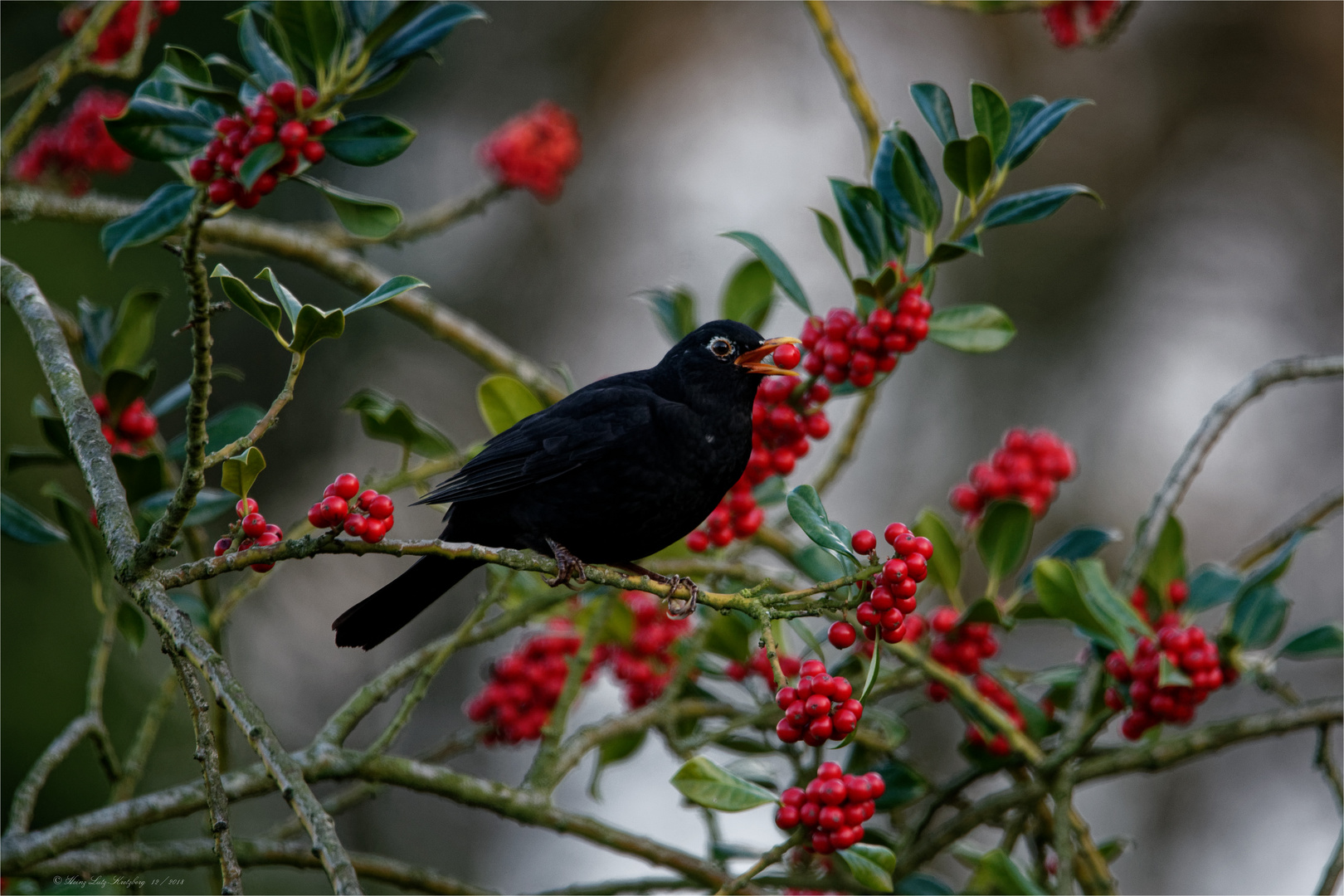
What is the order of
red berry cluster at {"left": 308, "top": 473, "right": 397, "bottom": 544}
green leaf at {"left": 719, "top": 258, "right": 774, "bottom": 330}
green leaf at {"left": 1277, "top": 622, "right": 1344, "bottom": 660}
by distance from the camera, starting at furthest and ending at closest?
green leaf at {"left": 719, "top": 258, "right": 774, "bottom": 330} < green leaf at {"left": 1277, "top": 622, "right": 1344, "bottom": 660} < red berry cluster at {"left": 308, "top": 473, "right": 397, "bottom": 544}

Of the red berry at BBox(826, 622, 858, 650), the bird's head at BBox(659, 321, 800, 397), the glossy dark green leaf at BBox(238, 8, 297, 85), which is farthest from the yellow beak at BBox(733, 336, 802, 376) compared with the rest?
the glossy dark green leaf at BBox(238, 8, 297, 85)

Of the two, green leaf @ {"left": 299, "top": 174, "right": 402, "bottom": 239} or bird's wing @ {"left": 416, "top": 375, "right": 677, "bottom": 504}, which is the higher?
green leaf @ {"left": 299, "top": 174, "right": 402, "bottom": 239}

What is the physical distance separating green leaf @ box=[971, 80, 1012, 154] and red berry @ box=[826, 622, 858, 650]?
1185mm

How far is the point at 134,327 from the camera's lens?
299cm

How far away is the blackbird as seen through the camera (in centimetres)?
287

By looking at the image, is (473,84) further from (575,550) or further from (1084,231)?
(575,550)

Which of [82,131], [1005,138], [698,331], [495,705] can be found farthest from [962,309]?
[82,131]

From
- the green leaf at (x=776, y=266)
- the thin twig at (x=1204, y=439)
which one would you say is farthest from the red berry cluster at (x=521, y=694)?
the thin twig at (x=1204, y=439)

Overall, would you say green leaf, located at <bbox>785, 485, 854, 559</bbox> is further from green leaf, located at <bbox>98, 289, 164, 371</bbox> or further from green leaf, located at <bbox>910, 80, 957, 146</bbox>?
green leaf, located at <bbox>98, 289, 164, 371</bbox>

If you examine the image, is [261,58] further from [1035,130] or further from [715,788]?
[715,788]

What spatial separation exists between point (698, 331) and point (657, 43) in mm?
6404

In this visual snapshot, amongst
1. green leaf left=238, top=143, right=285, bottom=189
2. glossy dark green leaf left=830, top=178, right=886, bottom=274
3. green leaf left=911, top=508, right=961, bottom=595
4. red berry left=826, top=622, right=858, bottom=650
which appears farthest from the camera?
green leaf left=911, top=508, right=961, bottom=595

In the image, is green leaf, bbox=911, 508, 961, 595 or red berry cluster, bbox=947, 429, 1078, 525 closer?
green leaf, bbox=911, 508, 961, 595

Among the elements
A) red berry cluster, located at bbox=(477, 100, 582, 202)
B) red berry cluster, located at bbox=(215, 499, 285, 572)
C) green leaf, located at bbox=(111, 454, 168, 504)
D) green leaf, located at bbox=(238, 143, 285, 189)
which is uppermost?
red berry cluster, located at bbox=(477, 100, 582, 202)
